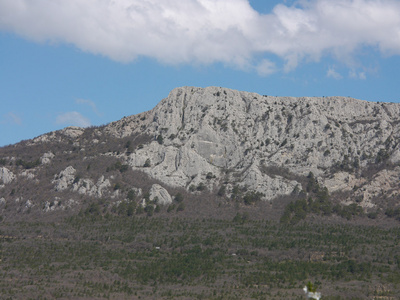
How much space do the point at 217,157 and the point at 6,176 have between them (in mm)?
47546

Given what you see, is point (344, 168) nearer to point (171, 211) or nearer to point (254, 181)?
point (254, 181)

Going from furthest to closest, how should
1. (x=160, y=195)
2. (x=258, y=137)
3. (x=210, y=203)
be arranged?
(x=258, y=137) < (x=210, y=203) < (x=160, y=195)

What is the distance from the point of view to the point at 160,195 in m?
120

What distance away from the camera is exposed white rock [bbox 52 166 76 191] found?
401 feet

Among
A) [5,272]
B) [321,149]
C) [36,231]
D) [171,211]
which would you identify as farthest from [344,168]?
[5,272]

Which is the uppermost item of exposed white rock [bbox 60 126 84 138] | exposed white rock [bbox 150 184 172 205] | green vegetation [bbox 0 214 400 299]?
exposed white rock [bbox 60 126 84 138]

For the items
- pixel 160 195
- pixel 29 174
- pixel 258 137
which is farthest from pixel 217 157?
pixel 29 174

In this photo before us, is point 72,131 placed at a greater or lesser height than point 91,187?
greater

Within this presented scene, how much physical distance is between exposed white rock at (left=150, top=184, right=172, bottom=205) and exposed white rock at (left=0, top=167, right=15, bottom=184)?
107 ft

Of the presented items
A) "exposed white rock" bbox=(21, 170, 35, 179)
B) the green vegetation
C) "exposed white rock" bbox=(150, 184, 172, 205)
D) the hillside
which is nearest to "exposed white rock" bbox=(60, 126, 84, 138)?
the hillside

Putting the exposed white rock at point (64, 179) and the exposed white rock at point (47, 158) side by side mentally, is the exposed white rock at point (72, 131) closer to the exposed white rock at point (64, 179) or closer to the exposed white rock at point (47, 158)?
the exposed white rock at point (47, 158)

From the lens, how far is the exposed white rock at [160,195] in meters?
119

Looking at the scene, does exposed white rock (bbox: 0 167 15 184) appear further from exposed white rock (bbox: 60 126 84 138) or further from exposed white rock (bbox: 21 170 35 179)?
exposed white rock (bbox: 60 126 84 138)

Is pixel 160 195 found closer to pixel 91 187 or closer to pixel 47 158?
pixel 91 187
